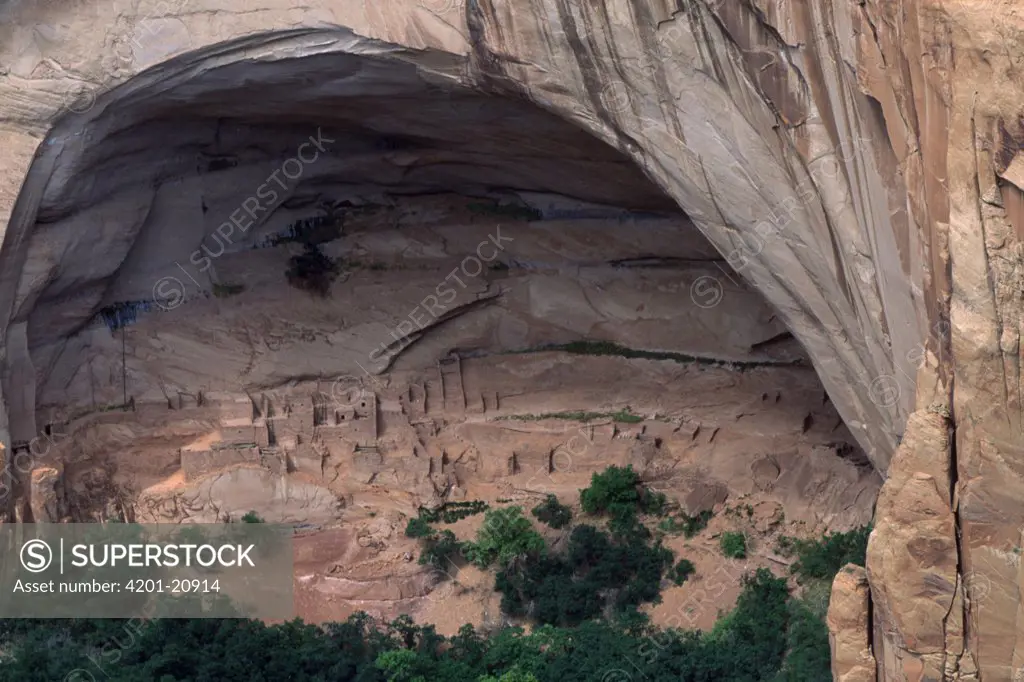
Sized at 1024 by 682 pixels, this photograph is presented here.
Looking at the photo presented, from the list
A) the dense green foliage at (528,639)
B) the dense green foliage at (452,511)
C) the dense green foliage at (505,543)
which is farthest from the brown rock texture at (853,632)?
the dense green foliage at (452,511)

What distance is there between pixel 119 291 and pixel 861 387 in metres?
12.2

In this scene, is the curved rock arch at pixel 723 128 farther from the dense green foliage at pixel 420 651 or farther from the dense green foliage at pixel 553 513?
the dense green foliage at pixel 553 513

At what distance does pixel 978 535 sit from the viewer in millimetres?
13812

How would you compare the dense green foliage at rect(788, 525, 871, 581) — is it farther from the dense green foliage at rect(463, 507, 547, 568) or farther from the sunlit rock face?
the sunlit rock face

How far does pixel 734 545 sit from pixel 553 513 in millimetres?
2788

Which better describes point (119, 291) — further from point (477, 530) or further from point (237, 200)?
point (477, 530)

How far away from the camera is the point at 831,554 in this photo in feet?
69.7

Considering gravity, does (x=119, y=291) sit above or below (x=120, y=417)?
above

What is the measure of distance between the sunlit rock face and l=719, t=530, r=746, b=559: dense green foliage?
4.77 meters

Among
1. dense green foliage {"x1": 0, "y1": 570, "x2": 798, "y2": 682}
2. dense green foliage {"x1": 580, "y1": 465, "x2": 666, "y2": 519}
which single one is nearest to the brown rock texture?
dense green foliage {"x1": 0, "y1": 570, "x2": 798, "y2": 682}

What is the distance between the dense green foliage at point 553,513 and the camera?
75.7 feet

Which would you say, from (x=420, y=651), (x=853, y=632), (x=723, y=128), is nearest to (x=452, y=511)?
(x=420, y=651)

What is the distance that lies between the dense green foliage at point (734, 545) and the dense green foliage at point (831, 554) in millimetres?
876

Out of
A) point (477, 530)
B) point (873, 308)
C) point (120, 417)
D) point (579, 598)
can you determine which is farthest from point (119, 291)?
point (873, 308)
